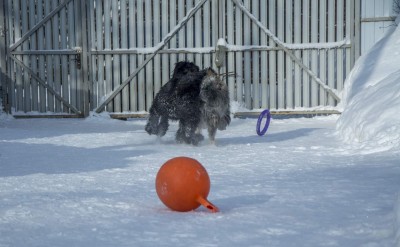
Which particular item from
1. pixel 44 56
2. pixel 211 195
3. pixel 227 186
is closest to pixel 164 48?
pixel 44 56

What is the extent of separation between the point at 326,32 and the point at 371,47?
0.99 meters

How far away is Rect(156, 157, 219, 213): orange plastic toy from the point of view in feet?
14.1

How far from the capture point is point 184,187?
4328 mm

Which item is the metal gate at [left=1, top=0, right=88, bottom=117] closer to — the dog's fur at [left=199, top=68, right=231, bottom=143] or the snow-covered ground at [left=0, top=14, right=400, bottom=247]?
Result: the snow-covered ground at [left=0, top=14, right=400, bottom=247]

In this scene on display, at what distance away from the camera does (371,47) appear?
510 inches

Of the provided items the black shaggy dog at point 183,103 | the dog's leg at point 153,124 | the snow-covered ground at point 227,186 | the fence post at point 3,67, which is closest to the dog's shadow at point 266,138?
the snow-covered ground at point 227,186

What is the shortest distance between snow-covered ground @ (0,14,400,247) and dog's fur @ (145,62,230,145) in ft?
1.00

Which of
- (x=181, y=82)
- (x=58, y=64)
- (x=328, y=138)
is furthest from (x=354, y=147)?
(x=58, y=64)

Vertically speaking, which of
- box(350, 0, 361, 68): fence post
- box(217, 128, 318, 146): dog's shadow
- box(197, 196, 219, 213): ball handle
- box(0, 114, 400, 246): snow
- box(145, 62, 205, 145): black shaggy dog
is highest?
box(350, 0, 361, 68): fence post

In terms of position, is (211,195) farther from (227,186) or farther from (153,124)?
(153,124)

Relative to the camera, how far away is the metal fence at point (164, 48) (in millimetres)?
12984

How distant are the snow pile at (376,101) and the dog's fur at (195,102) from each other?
1.83 metres

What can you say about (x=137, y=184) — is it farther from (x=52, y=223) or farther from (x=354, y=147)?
(x=354, y=147)

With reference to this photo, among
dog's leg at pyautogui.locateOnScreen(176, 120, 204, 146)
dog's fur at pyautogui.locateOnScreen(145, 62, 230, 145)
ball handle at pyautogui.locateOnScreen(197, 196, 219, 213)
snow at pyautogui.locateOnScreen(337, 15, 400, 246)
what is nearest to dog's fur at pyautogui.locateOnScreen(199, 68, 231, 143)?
dog's fur at pyautogui.locateOnScreen(145, 62, 230, 145)
